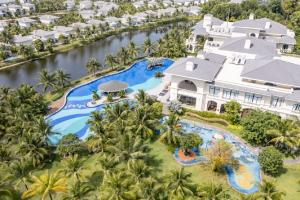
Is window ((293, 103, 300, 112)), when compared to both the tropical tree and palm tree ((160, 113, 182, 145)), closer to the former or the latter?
the tropical tree

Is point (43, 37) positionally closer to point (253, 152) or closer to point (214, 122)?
point (214, 122)

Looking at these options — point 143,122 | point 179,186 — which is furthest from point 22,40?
point 179,186

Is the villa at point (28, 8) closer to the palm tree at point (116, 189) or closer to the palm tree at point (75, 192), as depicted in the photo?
the palm tree at point (75, 192)

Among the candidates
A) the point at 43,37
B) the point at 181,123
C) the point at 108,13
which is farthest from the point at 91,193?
the point at 108,13

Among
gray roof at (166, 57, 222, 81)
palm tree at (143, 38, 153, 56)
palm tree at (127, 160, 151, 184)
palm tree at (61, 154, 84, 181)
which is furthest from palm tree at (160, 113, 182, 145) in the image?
palm tree at (143, 38, 153, 56)

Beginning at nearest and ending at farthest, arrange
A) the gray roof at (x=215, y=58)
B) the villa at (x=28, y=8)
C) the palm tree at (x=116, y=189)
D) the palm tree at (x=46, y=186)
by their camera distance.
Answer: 1. the palm tree at (x=46, y=186)
2. the palm tree at (x=116, y=189)
3. the gray roof at (x=215, y=58)
4. the villa at (x=28, y=8)

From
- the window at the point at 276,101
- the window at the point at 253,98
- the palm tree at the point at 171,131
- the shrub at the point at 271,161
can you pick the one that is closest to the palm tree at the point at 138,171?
the palm tree at the point at 171,131
